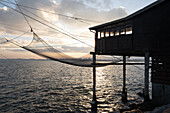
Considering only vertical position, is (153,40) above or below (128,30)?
below

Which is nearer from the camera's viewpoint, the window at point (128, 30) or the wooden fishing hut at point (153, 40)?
the wooden fishing hut at point (153, 40)

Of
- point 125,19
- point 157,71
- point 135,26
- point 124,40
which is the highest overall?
point 125,19

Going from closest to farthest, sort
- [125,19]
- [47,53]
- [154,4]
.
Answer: [154,4] → [125,19] → [47,53]

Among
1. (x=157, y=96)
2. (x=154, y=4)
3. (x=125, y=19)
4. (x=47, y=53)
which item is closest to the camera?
(x=154, y=4)

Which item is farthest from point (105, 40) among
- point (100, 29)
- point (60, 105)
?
point (60, 105)

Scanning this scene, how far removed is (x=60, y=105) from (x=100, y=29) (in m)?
12.4

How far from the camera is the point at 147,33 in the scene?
1069 centimetres

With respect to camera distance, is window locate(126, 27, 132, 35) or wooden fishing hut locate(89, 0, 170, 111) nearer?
wooden fishing hut locate(89, 0, 170, 111)

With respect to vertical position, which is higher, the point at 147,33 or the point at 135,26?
the point at 135,26

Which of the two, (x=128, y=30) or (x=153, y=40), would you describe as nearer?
(x=153, y=40)

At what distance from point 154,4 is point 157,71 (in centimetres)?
632

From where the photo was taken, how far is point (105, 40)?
46.1 feet

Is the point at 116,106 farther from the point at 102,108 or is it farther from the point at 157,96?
the point at 157,96

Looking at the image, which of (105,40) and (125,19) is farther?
(105,40)
